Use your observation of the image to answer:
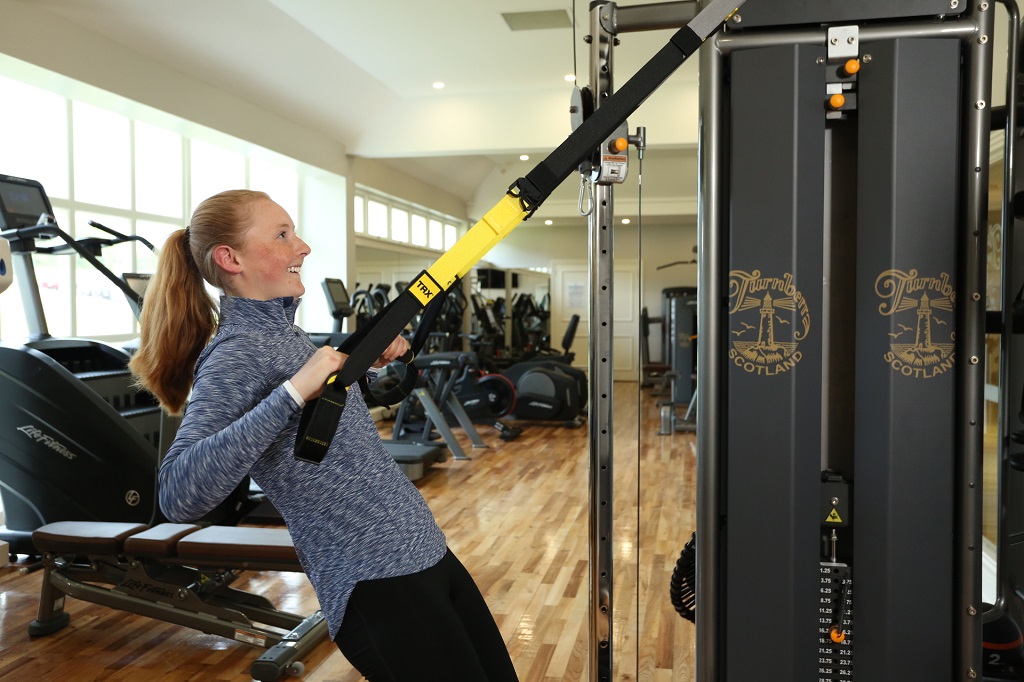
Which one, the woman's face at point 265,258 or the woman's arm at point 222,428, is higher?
the woman's face at point 265,258

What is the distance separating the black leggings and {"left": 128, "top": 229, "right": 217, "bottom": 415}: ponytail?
1.54 ft

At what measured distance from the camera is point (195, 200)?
21.4ft

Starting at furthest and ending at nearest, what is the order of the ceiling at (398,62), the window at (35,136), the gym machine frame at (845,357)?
the ceiling at (398,62) → the window at (35,136) → the gym machine frame at (845,357)

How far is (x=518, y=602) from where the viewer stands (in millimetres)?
3209

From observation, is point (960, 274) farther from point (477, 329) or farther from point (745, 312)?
point (477, 329)

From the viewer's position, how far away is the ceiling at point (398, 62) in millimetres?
5027

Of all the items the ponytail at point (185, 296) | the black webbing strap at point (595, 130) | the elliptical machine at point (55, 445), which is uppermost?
the black webbing strap at point (595, 130)

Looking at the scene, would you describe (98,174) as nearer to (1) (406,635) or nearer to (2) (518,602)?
(2) (518,602)

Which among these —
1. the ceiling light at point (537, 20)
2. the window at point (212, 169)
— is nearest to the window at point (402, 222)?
the window at point (212, 169)

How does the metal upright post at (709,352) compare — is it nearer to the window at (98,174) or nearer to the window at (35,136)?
the window at (98,174)

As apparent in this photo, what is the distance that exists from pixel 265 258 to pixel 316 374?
0.30 m

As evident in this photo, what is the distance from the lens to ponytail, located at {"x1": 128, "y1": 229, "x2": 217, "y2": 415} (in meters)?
1.31

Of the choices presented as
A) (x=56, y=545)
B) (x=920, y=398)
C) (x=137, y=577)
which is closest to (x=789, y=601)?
(x=920, y=398)

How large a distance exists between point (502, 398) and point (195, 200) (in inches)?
124
